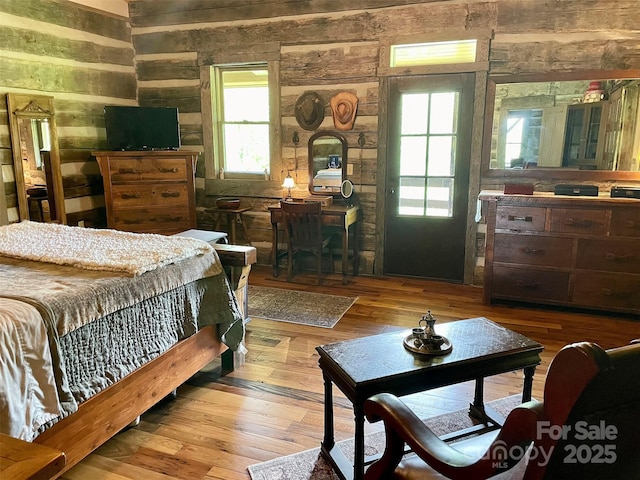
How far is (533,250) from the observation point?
3.82 metres

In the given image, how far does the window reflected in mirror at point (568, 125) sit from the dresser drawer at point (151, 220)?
3089 millimetres

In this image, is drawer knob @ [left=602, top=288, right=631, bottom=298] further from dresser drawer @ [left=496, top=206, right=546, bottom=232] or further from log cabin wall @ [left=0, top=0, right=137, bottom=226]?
log cabin wall @ [left=0, top=0, right=137, bottom=226]

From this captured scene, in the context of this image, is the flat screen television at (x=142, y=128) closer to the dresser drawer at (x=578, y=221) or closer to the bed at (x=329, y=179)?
the bed at (x=329, y=179)

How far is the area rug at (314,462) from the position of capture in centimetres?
197

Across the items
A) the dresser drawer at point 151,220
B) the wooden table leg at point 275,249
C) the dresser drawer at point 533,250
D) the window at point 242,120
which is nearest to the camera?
the dresser drawer at point 533,250

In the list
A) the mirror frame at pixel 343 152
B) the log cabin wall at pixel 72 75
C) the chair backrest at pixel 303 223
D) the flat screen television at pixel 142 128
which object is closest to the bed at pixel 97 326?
the chair backrest at pixel 303 223

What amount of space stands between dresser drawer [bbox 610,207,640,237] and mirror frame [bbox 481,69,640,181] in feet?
1.69

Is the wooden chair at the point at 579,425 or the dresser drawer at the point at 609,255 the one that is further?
the dresser drawer at the point at 609,255

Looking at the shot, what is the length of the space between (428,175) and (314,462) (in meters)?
3.13

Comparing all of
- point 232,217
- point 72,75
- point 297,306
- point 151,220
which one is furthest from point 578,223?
point 72,75

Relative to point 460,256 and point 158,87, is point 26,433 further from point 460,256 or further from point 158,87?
point 158,87

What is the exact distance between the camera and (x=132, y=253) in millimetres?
2223

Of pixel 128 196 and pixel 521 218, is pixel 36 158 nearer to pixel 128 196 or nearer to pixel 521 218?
pixel 128 196

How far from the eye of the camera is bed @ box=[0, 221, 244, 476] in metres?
1.56
